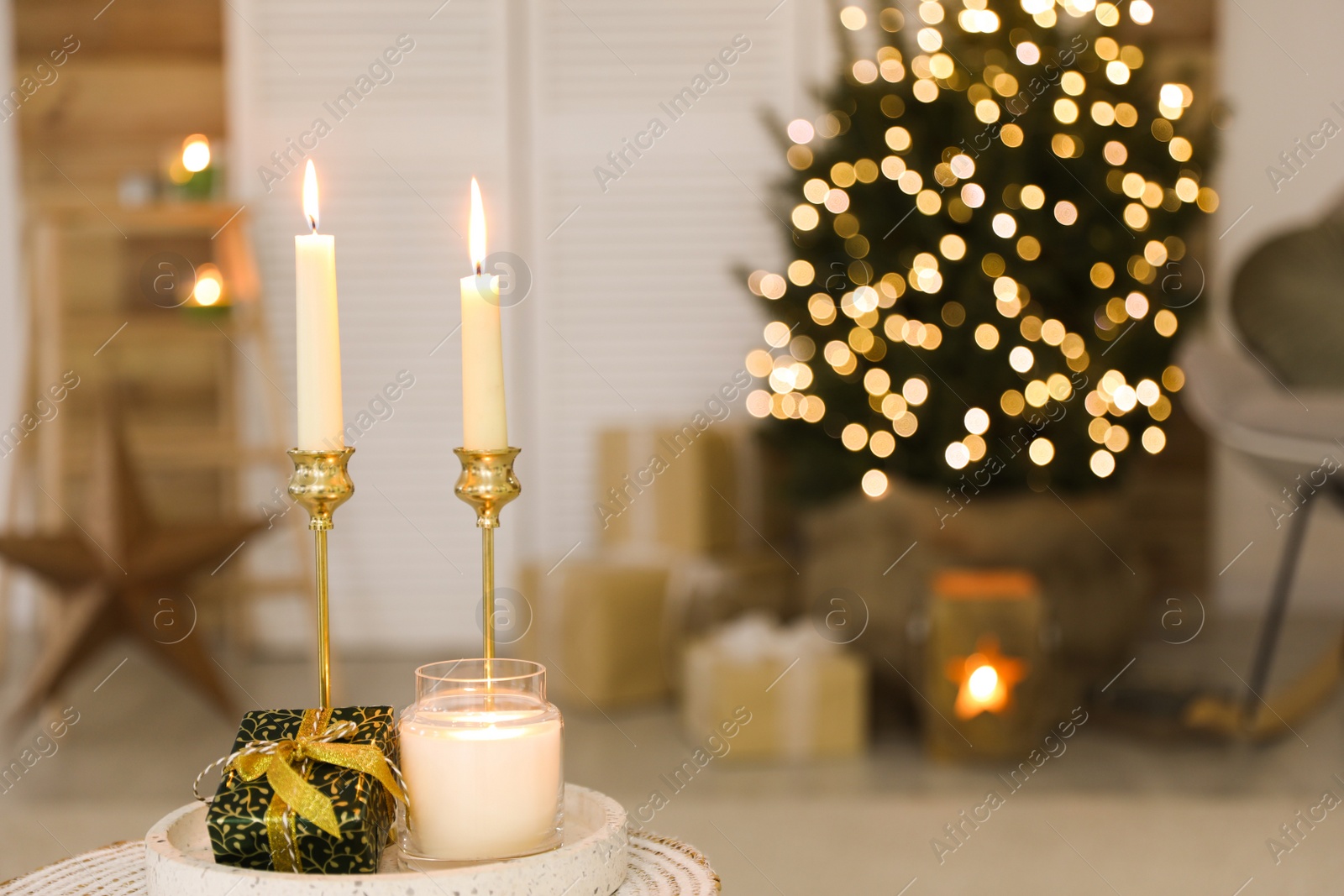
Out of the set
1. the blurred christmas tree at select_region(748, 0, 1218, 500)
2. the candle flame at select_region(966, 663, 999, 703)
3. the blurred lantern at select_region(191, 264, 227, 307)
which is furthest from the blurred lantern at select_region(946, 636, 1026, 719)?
the blurred lantern at select_region(191, 264, 227, 307)

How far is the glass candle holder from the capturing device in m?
0.65

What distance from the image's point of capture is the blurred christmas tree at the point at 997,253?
2.21 meters

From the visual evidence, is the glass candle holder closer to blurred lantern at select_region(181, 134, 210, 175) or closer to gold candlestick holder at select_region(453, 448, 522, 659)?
gold candlestick holder at select_region(453, 448, 522, 659)

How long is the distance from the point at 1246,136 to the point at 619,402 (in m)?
1.75

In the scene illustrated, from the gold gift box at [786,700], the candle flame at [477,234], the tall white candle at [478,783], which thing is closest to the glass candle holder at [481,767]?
the tall white candle at [478,783]

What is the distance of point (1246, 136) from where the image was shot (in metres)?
3.00

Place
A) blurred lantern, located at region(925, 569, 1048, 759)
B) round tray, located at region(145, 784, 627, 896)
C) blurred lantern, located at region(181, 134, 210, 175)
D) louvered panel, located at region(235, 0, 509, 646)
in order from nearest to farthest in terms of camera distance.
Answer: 1. round tray, located at region(145, 784, 627, 896)
2. blurred lantern, located at region(925, 569, 1048, 759)
3. blurred lantern, located at region(181, 134, 210, 175)
4. louvered panel, located at region(235, 0, 509, 646)

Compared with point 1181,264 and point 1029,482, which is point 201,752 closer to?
point 1029,482

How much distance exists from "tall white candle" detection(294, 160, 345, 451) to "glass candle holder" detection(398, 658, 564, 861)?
15 cm

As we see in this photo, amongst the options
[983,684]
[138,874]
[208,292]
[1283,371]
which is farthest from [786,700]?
[208,292]

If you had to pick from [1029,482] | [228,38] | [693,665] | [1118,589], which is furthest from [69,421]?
[1118,589]

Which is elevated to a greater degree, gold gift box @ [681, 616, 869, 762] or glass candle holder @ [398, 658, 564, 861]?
glass candle holder @ [398, 658, 564, 861]

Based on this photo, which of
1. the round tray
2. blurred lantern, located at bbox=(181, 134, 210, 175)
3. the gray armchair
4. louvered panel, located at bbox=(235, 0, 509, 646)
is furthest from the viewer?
louvered panel, located at bbox=(235, 0, 509, 646)

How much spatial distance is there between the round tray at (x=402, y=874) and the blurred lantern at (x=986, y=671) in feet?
4.59
